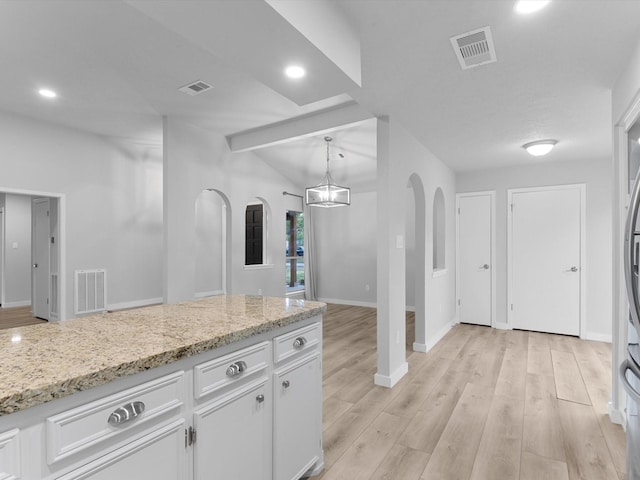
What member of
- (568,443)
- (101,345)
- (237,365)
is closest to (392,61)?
(237,365)

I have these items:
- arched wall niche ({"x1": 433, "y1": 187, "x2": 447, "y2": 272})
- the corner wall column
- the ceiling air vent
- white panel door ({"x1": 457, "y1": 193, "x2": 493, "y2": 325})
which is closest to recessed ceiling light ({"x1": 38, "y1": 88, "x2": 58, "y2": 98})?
the ceiling air vent

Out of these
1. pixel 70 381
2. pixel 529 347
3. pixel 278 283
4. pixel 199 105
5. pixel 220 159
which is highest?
pixel 199 105

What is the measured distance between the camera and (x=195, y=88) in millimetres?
3465

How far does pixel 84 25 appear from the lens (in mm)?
2514

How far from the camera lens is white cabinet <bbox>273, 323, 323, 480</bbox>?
1.70 m

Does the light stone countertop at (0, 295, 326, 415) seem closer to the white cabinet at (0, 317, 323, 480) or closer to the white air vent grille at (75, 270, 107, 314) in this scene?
the white cabinet at (0, 317, 323, 480)

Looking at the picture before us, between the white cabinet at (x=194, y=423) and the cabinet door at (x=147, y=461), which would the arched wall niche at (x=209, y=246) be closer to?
the white cabinet at (x=194, y=423)

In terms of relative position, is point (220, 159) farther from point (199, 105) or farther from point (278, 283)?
point (278, 283)

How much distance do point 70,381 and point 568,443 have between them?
2.84 metres

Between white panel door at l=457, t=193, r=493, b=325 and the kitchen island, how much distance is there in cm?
423

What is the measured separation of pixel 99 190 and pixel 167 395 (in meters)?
5.47

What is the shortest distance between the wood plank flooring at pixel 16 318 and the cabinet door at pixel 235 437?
527cm

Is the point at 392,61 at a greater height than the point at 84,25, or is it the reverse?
the point at 84,25

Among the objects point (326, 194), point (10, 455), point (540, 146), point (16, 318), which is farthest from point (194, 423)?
point (16, 318)
